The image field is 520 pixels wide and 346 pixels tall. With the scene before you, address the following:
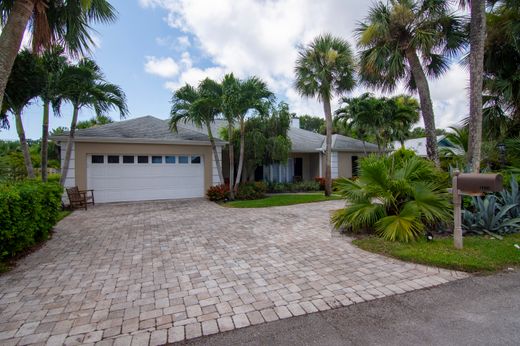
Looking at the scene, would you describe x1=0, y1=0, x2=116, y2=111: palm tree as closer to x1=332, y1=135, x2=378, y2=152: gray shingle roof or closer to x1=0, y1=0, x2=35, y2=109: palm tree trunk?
x1=0, y1=0, x2=35, y2=109: palm tree trunk

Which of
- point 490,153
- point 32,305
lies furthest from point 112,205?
point 490,153

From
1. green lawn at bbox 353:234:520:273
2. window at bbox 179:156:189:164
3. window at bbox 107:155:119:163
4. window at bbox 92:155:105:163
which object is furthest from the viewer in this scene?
window at bbox 179:156:189:164

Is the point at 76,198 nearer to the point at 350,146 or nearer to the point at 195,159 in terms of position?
the point at 195,159

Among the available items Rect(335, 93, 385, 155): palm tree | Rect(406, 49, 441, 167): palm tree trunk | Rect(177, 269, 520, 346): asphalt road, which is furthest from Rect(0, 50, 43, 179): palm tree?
Rect(335, 93, 385, 155): palm tree

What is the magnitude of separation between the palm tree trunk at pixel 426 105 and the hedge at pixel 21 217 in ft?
35.0

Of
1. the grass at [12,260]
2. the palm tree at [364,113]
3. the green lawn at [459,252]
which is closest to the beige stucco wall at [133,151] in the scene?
the grass at [12,260]

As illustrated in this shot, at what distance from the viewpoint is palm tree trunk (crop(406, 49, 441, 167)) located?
8898mm

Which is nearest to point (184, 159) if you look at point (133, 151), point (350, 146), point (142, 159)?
point (142, 159)

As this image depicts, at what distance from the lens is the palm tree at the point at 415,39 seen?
8758 millimetres

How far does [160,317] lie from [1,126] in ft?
35.7

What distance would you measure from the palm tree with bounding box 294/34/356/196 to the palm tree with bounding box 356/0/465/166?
2.51m

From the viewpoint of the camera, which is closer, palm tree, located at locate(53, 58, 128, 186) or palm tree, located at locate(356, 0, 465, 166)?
palm tree, located at locate(356, 0, 465, 166)

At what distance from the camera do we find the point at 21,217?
484cm

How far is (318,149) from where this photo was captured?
17141 mm
